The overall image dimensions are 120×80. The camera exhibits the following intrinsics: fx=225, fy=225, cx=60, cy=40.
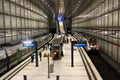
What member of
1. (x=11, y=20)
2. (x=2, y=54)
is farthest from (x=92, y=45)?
(x=2, y=54)

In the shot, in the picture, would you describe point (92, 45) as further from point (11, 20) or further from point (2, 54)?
point (2, 54)

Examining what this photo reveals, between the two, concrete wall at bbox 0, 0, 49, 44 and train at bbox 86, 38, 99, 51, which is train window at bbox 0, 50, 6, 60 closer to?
concrete wall at bbox 0, 0, 49, 44

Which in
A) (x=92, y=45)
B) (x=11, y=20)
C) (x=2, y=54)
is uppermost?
(x=11, y=20)

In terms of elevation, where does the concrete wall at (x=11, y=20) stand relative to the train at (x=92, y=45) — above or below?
above

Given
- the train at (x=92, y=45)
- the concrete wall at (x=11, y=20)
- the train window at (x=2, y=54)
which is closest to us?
the train window at (x=2, y=54)

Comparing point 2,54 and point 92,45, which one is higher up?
point 2,54

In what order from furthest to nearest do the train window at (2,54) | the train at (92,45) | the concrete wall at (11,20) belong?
the train at (92,45) → the concrete wall at (11,20) → the train window at (2,54)

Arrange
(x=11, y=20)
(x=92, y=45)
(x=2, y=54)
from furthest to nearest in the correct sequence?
(x=92, y=45)
(x=11, y=20)
(x=2, y=54)

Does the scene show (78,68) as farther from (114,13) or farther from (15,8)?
(15,8)

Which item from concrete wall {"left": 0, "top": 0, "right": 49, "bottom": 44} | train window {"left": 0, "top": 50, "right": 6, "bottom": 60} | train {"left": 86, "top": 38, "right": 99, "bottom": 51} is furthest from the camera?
train {"left": 86, "top": 38, "right": 99, "bottom": 51}

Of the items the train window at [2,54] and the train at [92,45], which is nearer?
the train window at [2,54]

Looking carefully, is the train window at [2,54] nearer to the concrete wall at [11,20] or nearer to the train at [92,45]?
the concrete wall at [11,20]

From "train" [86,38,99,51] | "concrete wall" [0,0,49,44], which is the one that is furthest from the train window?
"train" [86,38,99,51]

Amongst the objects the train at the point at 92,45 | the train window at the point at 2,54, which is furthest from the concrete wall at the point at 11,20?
the train at the point at 92,45
